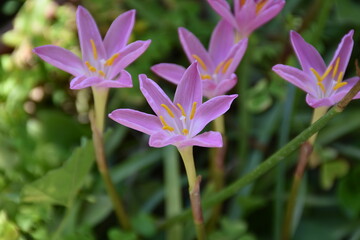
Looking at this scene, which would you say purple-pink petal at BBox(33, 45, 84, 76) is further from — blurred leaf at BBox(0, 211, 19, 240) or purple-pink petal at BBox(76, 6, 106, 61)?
blurred leaf at BBox(0, 211, 19, 240)

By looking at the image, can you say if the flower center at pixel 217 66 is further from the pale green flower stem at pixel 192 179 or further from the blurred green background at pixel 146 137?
the blurred green background at pixel 146 137

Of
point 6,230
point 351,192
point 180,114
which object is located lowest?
point 351,192

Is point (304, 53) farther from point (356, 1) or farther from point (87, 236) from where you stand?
point (356, 1)

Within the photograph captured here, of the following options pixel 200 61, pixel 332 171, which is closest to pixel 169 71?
pixel 200 61

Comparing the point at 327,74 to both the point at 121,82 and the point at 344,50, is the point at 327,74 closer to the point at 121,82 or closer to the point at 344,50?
the point at 344,50

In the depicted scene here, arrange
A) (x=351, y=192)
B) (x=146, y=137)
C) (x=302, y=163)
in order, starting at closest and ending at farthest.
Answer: (x=302, y=163), (x=351, y=192), (x=146, y=137)

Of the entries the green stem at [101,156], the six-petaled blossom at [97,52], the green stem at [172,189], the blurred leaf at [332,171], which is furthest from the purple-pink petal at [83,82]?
the blurred leaf at [332,171]

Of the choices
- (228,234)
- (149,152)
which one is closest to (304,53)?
(228,234)
